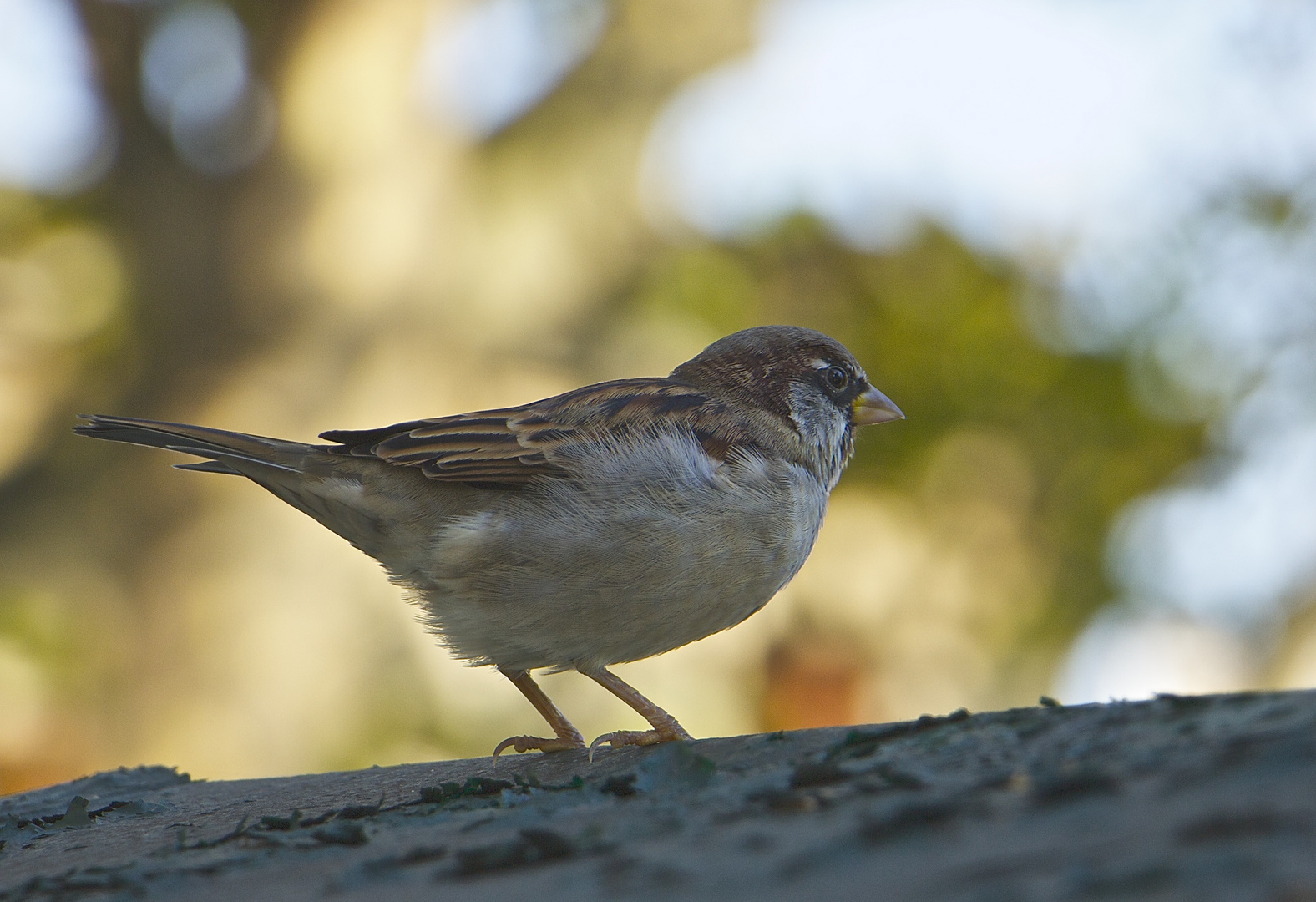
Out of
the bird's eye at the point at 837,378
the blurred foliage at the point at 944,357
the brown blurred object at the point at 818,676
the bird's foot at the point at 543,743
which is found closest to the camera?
the bird's foot at the point at 543,743

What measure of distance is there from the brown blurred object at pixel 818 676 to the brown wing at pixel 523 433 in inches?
250

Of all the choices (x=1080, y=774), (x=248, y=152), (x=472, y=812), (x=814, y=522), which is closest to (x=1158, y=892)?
(x=1080, y=774)

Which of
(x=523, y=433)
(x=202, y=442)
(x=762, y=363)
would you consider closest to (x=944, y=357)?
(x=762, y=363)

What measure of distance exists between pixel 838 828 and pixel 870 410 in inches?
129

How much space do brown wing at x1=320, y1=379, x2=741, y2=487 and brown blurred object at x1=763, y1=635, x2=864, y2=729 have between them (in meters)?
6.35

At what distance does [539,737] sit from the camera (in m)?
3.75

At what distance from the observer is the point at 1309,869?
108cm

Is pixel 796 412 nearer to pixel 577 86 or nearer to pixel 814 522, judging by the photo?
pixel 814 522

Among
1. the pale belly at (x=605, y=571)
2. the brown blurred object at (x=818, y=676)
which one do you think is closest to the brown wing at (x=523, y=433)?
the pale belly at (x=605, y=571)

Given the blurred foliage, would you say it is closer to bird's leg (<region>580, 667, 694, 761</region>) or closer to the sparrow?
the sparrow

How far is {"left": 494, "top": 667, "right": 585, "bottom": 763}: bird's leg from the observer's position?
377 cm

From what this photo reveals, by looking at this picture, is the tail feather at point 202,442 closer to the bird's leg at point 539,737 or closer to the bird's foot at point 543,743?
the bird's leg at point 539,737

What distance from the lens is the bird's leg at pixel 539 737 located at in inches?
148

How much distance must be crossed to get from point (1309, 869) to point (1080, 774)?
39 centimetres
